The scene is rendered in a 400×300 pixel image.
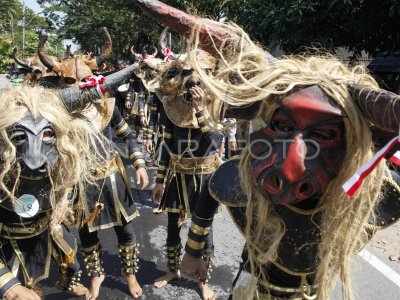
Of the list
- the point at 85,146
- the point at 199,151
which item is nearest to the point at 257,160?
the point at 85,146

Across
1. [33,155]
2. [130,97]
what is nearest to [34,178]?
[33,155]

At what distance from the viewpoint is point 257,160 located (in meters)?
1.44

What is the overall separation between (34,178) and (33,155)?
6.9 inches

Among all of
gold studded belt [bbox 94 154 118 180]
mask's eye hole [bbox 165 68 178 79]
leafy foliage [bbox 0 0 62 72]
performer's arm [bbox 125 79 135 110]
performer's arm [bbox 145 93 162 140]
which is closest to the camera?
gold studded belt [bbox 94 154 118 180]

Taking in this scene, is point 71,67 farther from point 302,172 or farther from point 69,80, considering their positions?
point 302,172

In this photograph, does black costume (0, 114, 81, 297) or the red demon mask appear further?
black costume (0, 114, 81, 297)

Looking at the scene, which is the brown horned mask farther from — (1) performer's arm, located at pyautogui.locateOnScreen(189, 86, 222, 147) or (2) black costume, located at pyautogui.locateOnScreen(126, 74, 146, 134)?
(2) black costume, located at pyautogui.locateOnScreen(126, 74, 146, 134)

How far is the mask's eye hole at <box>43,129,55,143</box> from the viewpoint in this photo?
2.03 meters

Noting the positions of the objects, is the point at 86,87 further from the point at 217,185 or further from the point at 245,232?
the point at 245,232

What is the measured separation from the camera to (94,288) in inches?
129

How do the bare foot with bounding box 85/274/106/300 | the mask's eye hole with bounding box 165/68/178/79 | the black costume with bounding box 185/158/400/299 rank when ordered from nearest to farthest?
the black costume with bounding box 185/158/400/299 < the bare foot with bounding box 85/274/106/300 < the mask's eye hole with bounding box 165/68/178/79

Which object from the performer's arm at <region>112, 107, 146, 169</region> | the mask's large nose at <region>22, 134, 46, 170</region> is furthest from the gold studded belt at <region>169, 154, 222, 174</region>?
the mask's large nose at <region>22, 134, 46, 170</region>

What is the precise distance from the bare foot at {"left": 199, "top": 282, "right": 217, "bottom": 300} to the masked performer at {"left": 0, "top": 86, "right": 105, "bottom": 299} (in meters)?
1.30

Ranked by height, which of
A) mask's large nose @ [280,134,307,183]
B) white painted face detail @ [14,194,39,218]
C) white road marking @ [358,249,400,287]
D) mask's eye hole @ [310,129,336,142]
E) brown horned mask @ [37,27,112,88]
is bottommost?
white road marking @ [358,249,400,287]
